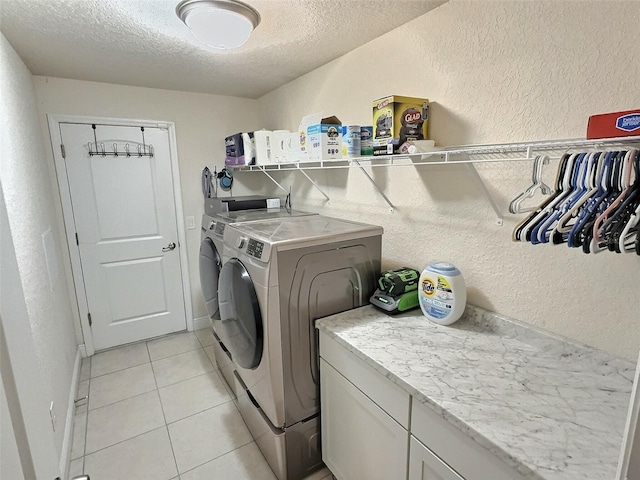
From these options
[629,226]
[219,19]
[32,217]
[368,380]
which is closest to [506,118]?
[629,226]

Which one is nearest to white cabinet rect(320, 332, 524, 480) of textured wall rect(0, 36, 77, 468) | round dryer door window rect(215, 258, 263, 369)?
round dryer door window rect(215, 258, 263, 369)

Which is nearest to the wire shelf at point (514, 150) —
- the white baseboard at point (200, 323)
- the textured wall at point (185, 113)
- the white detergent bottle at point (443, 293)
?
the white detergent bottle at point (443, 293)

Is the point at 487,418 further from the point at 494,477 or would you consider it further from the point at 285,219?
the point at 285,219

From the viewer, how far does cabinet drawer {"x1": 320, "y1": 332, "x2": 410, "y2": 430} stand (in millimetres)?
1101

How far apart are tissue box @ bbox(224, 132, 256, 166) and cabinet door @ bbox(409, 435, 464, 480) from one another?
2294mm

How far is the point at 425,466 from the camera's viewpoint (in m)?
1.04

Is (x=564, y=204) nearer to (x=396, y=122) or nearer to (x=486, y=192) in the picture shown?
(x=486, y=192)

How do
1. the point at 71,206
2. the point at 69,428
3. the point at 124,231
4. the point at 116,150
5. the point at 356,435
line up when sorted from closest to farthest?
the point at 356,435, the point at 69,428, the point at 71,206, the point at 116,150, the point at 124,231

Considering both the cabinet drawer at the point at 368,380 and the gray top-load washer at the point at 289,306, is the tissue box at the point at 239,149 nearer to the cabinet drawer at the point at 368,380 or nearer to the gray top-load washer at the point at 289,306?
the gray top-load washer at the point at 289,306

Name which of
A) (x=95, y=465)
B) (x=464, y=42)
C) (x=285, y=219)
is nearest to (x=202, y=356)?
(x=95, y=465)

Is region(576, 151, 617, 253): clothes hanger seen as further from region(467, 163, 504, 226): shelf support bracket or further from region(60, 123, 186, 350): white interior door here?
region(60, 123, 186, 350): white interior door

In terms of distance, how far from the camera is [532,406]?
0.95 metres

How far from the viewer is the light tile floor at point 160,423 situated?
5.74ft

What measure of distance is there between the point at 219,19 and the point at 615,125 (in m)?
1.52
